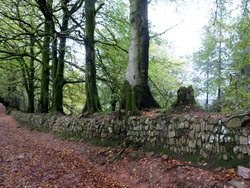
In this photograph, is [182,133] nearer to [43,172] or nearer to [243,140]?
[243,140]

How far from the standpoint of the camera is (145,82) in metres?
9.40

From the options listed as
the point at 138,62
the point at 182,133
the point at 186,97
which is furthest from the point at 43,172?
the point at 138,62

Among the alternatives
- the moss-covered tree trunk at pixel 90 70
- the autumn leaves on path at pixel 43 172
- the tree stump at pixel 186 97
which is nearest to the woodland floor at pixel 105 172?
the autumn leaves on path at pixel 43 172

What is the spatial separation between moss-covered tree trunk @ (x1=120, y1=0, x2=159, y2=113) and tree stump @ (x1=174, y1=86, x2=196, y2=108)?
1.87m

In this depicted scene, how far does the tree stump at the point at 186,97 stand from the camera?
23.9ft

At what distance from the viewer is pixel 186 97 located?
7371mm

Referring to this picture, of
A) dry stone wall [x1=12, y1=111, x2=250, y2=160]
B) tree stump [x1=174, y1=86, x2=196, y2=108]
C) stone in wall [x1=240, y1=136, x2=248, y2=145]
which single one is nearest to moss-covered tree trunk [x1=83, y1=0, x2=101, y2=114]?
dry stone wall [x1=12, y1=111, x2=250, y2=160]

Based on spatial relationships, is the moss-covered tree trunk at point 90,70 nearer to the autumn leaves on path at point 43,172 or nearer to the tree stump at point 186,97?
the autumn leaves on path at point 43,172

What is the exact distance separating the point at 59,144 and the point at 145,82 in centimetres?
437

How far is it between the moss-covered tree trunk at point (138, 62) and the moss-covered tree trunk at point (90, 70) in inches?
106

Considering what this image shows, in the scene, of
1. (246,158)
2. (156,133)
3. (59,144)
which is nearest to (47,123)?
(59,144)

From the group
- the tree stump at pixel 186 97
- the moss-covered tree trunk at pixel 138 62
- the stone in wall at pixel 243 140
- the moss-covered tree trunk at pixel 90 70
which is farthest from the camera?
the moss-covered tree trunk at pixel 90 70

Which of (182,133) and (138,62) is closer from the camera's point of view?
(182,133)

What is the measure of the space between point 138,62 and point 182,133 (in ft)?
11.4
